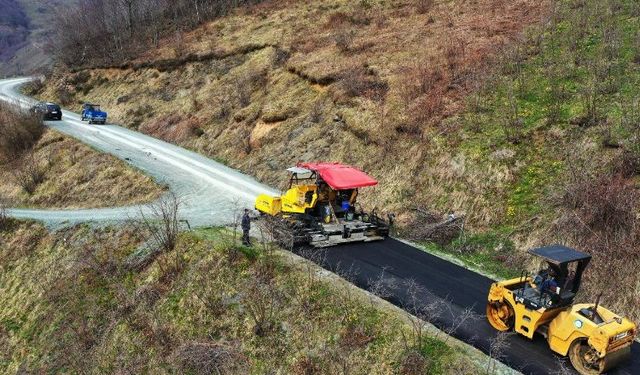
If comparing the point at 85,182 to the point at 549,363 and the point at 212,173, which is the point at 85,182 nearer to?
the point at 212,173

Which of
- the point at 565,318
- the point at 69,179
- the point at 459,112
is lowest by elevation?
the point at 69,179

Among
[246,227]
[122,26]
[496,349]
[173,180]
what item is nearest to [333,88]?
[173,180]

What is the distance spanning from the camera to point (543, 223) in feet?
60.6

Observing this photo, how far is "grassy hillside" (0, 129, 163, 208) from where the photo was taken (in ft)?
96.5

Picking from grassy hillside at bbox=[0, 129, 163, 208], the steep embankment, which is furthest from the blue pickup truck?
grassy hillside at bbox=[0, 129, 163, 208]

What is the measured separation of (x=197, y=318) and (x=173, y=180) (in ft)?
49.5

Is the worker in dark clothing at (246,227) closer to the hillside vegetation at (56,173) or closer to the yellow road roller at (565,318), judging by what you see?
the yellow road roller at (565,318)

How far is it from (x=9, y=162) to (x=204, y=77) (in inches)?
685

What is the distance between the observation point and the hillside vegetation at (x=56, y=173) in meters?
29.7

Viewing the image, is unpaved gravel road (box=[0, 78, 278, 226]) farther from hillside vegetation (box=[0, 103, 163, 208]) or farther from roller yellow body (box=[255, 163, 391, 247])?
roller yellow body (box=[255, 163, 391, 247])

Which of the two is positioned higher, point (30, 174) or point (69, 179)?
point (69, 179)

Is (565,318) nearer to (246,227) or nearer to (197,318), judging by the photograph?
(197,318)

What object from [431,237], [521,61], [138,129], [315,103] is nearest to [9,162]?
[138,129]

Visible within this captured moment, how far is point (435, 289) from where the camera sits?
15.6m
